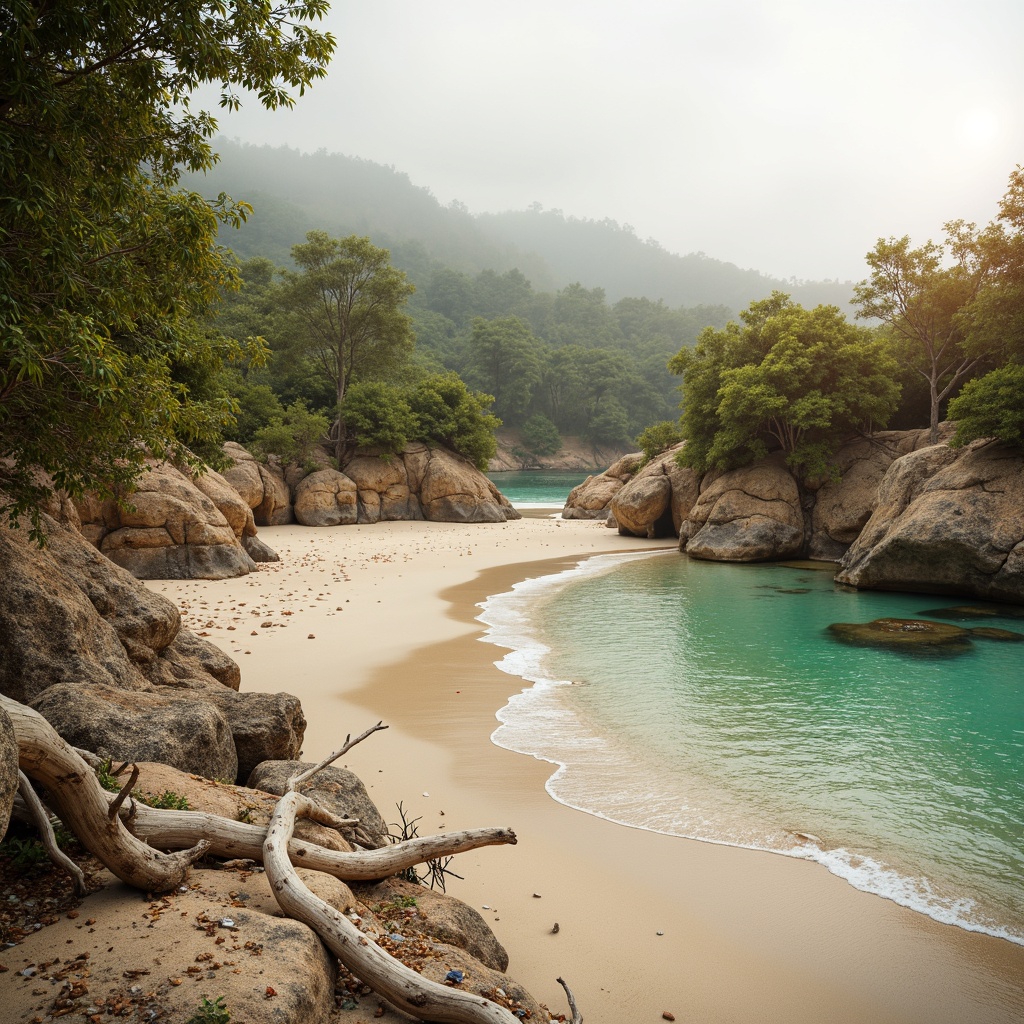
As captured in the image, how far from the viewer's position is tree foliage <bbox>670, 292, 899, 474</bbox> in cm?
2305

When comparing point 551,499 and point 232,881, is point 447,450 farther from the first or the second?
point 232,881

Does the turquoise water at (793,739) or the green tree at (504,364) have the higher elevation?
the green tree at (504,364)

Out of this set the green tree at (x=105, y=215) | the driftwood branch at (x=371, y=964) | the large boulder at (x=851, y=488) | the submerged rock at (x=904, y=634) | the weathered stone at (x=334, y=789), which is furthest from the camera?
the large boulder at (x=851, y=488)

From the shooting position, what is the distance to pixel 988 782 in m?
6.94

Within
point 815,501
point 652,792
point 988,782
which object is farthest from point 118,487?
point 815,501

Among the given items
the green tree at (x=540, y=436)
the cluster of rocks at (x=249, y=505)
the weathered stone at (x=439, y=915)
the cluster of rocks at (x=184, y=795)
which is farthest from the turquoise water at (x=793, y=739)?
the green tree at (x=540, y=436)

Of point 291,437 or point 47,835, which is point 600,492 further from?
point 47,835

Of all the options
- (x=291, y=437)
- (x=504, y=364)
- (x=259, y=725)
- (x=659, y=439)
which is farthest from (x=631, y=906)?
(x=504, y=364)

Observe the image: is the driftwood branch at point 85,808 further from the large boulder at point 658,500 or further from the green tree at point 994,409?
the large boulder at point 658,500

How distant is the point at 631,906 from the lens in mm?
4656

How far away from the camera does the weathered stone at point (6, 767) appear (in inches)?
106

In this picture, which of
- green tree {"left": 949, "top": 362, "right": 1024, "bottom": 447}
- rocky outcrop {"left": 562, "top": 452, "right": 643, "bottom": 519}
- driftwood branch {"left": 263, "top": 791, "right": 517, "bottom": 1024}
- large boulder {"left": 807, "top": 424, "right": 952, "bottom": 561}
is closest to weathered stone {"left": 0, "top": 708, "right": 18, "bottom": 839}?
driftwood branch {"left": 263, "top": 791, "right": 517, "bottom": 1024}

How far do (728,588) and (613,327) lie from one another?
104354 millimetres

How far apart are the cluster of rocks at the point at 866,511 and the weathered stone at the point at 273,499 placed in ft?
44.2
